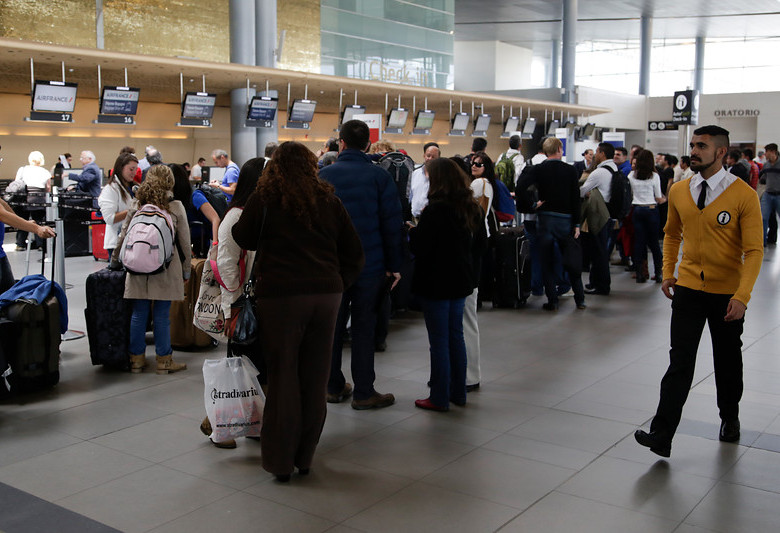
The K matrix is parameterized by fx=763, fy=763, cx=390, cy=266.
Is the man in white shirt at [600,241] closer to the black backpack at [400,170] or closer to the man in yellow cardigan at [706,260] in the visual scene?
the black backpack at [400,170]

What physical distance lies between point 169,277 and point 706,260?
3.36 meters

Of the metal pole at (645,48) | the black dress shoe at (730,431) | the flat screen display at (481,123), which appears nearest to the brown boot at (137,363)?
the black dress shoe at (730,431)

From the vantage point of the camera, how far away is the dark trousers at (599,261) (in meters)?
8.80

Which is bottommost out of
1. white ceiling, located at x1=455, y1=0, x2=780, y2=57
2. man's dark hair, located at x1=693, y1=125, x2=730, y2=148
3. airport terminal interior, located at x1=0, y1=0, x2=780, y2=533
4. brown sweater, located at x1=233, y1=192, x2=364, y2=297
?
airport terminal interior, located at x1=0, y1=0, x2=780, y2=533

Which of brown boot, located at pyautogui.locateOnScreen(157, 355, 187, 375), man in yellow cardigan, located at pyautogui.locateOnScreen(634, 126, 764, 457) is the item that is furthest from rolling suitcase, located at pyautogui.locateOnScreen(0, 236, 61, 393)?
man in yellow cardigan, located at pyautogui.locateOnScreen(634, 126, 764, 457)

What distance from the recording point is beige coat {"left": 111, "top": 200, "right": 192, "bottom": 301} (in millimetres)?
5098

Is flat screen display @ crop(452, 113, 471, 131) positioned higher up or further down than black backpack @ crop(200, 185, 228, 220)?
higher up

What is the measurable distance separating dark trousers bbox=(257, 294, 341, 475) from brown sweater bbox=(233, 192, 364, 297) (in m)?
0.06

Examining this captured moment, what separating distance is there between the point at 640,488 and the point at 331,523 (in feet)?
4.50

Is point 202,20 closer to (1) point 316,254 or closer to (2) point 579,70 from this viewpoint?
(1) point 316,254

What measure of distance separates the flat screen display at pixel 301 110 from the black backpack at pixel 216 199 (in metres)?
9.78

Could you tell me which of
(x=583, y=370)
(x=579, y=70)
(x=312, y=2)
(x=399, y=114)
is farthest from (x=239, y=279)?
(x=579, y=70)

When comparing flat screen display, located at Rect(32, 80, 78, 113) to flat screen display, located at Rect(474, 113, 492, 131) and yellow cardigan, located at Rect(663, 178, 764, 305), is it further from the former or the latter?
yellow cardigan, located at Rect(663, 178, 764, 305)

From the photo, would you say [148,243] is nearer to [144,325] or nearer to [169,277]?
[169,277]
